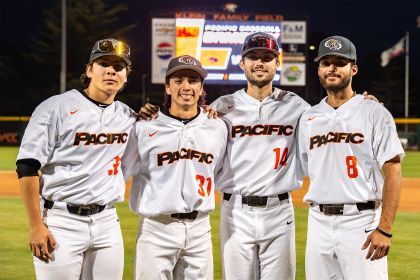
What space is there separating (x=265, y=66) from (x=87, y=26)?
45.3m

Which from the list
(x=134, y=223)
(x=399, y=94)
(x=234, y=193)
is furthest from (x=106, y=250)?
(x=399, y=94)

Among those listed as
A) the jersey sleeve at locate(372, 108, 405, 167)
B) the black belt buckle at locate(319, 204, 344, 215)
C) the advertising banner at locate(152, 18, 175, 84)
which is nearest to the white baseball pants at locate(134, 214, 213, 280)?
the black belt buckle at locate(319, 204, 344, 215)

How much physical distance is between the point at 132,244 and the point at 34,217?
345 centimetres

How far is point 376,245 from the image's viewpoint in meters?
3.59

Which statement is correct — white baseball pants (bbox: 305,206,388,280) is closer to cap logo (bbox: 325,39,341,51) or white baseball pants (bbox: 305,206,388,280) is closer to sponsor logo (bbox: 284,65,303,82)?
cap logo (bbox: 325,39,341,51)

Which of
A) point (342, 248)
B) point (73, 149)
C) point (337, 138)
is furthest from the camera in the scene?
point (337, 138)

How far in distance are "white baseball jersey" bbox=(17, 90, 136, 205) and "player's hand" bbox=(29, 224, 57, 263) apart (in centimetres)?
22

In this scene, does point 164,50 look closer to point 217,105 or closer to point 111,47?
point 217,105

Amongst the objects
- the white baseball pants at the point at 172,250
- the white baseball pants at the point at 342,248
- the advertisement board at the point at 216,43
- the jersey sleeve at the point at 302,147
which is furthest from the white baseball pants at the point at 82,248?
the advertisement board at the point at 216,43

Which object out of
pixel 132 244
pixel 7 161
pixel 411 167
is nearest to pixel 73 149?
A: pixel 132 244

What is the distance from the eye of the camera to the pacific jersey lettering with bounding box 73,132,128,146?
3609 mm

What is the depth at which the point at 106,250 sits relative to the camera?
142 inches

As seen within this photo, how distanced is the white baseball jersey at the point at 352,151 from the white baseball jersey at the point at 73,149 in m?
1.22

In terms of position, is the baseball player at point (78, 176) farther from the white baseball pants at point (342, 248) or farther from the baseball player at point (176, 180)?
the white baseball pants at point (342, 248)
